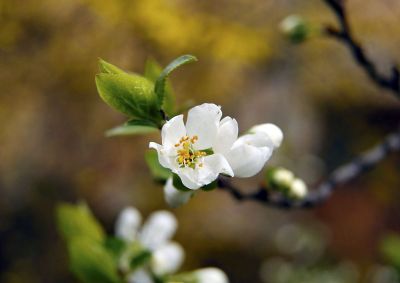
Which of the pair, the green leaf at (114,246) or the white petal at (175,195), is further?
the green leaf at (114,246)

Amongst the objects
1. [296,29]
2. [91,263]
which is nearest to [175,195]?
[91,263]

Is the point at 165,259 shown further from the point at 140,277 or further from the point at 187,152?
the point at 187,152

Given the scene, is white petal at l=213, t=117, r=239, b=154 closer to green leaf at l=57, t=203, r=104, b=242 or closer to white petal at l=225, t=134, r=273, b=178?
white petal at l=225, t=134, r=273, b=178

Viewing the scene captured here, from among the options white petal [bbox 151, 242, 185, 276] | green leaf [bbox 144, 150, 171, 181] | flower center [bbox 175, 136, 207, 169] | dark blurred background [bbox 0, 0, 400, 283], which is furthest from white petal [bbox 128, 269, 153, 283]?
dark blurred background [bbox 0, 0, 400, 283]

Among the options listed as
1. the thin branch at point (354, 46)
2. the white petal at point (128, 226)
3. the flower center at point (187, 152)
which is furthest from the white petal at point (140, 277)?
the thin branch at point (354, 46)

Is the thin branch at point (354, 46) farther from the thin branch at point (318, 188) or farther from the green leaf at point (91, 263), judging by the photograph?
the green leaf at point (91, 263)

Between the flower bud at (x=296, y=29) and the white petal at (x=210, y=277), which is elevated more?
the flower bud at (x=296, y=29)

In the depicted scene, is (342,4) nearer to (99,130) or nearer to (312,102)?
(99,130)
